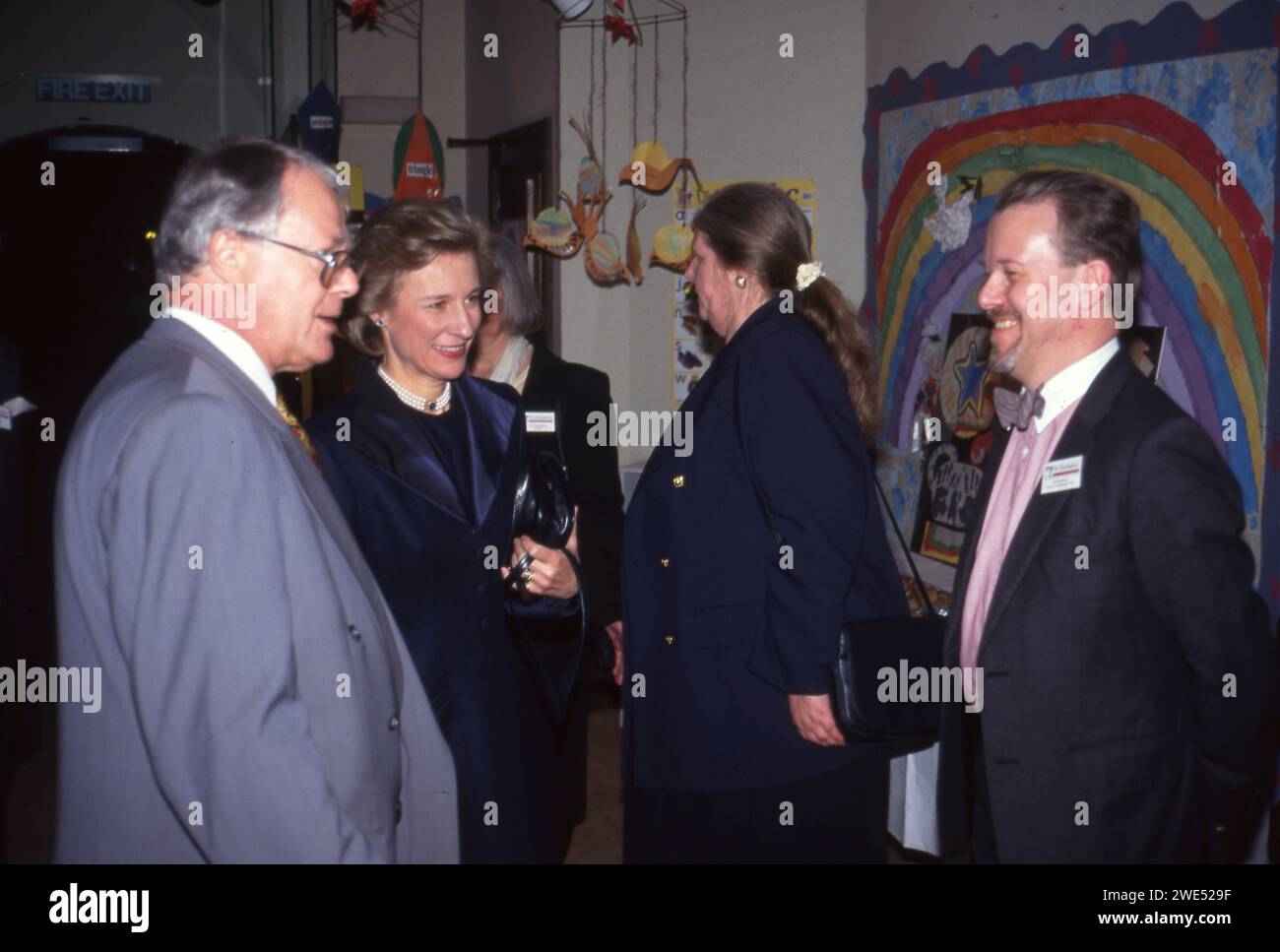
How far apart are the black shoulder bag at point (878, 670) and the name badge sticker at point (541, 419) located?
104 centimetres

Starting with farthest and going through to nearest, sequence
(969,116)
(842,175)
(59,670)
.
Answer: (842,175) < (969,116) < (59,670)

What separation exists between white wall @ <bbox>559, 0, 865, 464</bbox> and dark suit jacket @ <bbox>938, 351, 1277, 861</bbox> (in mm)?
2943

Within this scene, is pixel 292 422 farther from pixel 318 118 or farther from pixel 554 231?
pixel 318 118

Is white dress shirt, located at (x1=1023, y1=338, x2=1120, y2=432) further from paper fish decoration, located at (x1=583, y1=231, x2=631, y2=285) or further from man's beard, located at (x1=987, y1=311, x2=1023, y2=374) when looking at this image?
paper fish decoration, located at (x1=583, y1=231, x2=631, y2=285)

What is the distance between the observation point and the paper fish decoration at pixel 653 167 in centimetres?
480

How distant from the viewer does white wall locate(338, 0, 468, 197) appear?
759 cm

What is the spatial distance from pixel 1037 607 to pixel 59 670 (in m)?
1.44

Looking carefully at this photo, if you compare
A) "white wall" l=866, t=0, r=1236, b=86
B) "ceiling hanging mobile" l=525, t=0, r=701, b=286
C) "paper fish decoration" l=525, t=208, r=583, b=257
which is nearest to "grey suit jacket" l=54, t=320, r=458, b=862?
"white wall" l=866, t=0, r=1236, b=86

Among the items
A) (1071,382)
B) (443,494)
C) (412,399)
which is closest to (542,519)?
(443,494)
